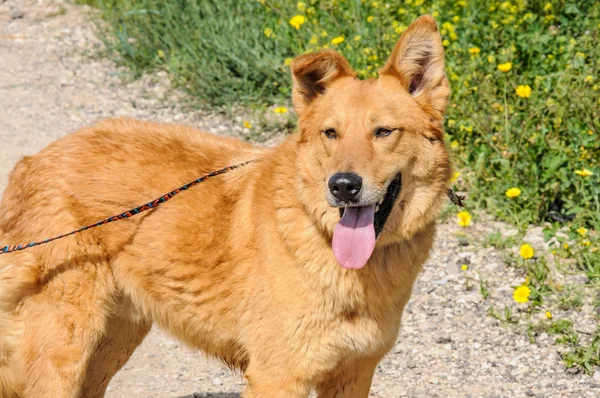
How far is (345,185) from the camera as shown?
375cm

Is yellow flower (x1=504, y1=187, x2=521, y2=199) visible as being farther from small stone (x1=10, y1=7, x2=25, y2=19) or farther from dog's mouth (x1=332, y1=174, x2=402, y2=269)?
small stone (x1=10, y1=7, x2=25, y2=19)

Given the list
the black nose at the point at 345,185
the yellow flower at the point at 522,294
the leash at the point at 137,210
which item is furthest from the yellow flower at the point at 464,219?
the black nose at the point at 345,185

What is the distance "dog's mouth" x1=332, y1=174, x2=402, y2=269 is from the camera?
3859 mm

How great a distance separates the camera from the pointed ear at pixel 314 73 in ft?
13.1

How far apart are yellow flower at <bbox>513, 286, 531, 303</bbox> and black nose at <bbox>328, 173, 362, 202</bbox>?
217 cm

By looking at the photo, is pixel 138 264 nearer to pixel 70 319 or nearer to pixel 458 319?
pixel 70 319

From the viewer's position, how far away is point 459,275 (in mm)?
6312

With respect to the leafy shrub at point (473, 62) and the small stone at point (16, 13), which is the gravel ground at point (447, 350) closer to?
the leafy shrub at point (473, 62)

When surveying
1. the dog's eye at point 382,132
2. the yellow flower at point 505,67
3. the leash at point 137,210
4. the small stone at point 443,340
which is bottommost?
the small stone at point 443,340

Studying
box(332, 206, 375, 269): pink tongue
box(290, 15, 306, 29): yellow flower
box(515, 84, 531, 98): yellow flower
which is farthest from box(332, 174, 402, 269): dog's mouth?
box(290, 15, 306, 29): yellow flower

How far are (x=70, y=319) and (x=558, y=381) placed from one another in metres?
2.84

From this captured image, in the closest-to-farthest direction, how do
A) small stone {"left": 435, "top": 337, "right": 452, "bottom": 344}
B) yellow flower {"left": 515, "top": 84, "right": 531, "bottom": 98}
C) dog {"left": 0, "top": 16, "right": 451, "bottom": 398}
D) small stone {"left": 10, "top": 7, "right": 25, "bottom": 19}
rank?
dog {"left": 0, "top": 16, "right": 451, "bottom": 398} → small stone {"left": 435, "top": 337, "right": 452, "bottom": 344} → yellow flower {"left": 515, "top": 84, "right": 531, "bottom": 98} → small stone {"left": 10, "top": 7, "right": 25, "bottom": 19}

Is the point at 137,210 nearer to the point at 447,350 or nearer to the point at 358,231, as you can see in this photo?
the point at 358,231

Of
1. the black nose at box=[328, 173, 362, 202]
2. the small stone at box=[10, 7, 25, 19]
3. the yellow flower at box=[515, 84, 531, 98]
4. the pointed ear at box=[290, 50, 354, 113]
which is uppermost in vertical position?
the pointed ear at box=[290, 50, 354, 113]
